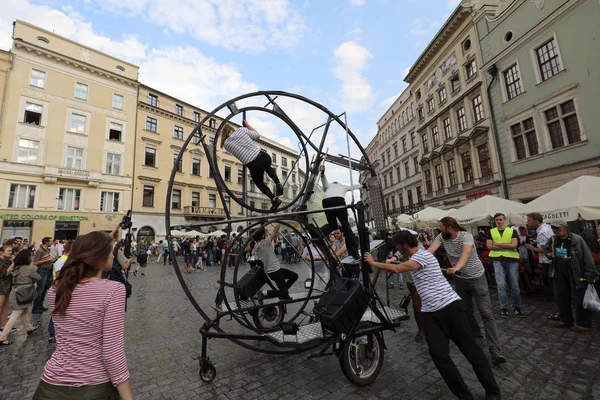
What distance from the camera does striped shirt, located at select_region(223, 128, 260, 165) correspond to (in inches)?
169

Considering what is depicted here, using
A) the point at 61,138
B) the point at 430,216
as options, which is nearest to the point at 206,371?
the point at 430,216

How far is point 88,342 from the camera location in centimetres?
178

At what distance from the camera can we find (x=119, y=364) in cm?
177

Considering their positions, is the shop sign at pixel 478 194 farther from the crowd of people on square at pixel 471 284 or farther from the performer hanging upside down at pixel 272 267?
the performer hanging upside down at pixel 272 267

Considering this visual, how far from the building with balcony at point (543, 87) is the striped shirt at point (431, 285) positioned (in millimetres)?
16819

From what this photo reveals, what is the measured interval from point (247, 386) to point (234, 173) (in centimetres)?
3537

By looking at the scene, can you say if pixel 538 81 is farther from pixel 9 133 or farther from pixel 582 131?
pixel 9 133

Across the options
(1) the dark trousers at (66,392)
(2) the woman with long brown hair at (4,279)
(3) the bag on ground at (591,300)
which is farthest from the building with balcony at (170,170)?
(1) the dark trousers at (66,392)

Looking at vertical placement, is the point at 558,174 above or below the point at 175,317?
above

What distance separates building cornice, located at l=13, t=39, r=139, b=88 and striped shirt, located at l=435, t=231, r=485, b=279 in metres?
35.3

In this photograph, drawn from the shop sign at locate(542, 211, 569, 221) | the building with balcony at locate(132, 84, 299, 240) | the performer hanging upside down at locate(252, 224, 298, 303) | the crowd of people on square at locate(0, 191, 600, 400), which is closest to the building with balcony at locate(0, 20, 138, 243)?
the building with balcony at locate(132, 84, 299, 240)

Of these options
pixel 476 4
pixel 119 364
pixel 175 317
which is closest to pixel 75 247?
pixel 119 364

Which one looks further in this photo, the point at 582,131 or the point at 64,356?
the point at 582,131

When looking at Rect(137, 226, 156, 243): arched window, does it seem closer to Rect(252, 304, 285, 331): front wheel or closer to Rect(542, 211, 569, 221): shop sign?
Rect(252, 304, 285, 331): front wheel
